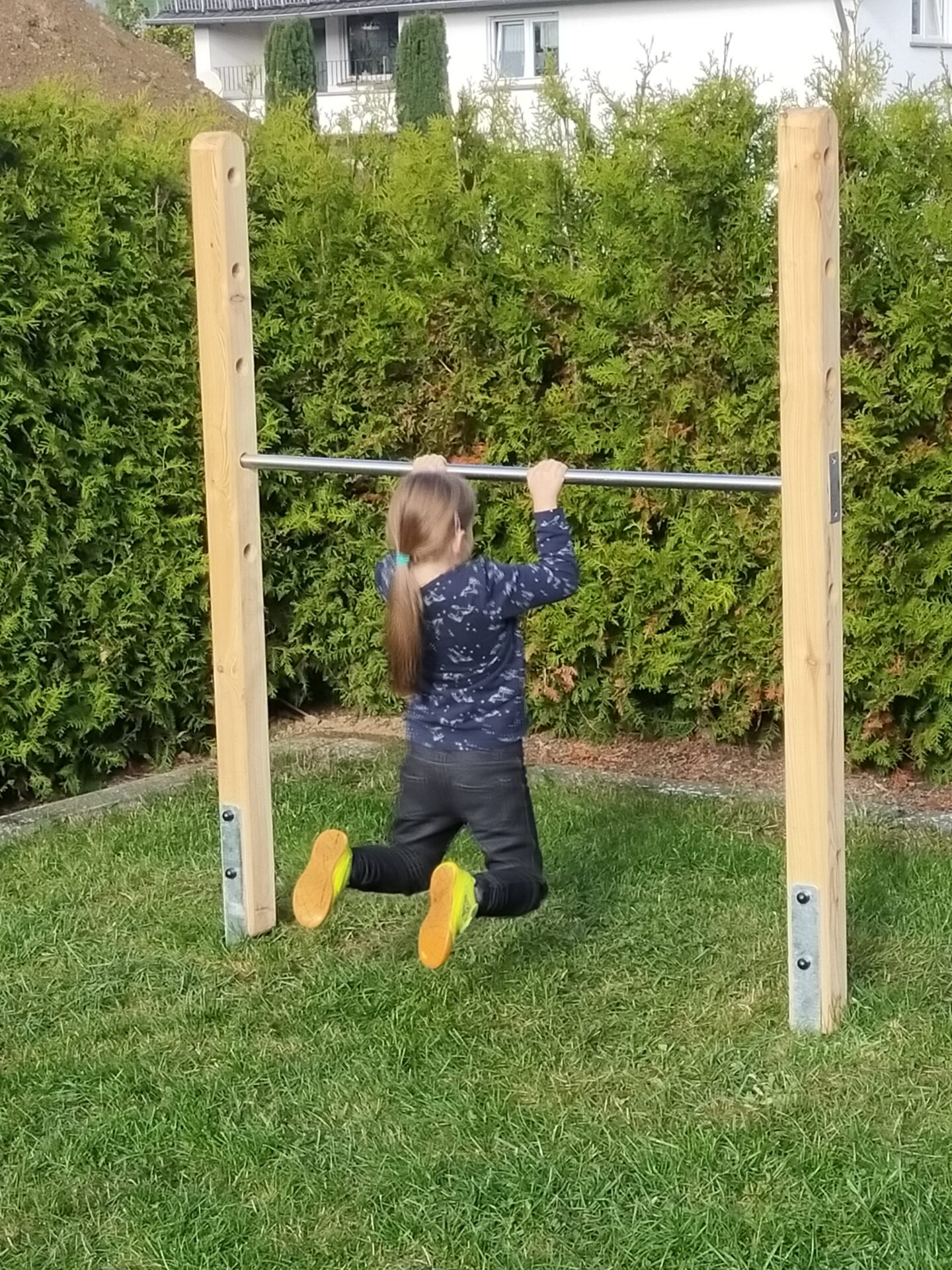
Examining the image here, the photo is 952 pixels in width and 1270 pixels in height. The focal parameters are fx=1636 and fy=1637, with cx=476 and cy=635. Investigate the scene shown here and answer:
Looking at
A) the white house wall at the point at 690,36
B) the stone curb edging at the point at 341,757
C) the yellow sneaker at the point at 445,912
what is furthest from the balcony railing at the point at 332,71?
the yellow sneaker at the point at 445,912

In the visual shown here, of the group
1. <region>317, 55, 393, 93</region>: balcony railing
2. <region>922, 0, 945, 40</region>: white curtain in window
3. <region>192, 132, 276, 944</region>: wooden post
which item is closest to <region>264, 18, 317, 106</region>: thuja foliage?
<region>317, 55, 393, 93</region>: balcony railing

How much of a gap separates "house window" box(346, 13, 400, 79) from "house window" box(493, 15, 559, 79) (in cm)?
590

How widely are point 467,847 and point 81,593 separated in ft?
6.13

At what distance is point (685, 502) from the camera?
615 cm

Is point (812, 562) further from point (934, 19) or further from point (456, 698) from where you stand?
point (934, 19)

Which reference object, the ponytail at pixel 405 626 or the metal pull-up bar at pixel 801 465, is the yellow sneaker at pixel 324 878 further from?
the metal pull-up bar at pixel 801 465

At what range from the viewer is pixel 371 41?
124ft

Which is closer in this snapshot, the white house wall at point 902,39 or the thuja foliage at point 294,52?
the white house wall at point 902,39

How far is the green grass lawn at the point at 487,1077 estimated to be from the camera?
3123 mm

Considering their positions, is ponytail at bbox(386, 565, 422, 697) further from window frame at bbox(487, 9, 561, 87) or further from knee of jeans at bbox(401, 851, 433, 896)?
window frame at bbox(487, 9, 561, 87)

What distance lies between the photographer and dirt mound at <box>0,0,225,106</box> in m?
19.4

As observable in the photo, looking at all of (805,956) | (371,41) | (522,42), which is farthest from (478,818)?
(371,41)

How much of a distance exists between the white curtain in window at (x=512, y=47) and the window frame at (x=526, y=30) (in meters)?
0.01

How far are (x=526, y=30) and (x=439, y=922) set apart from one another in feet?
98.9
